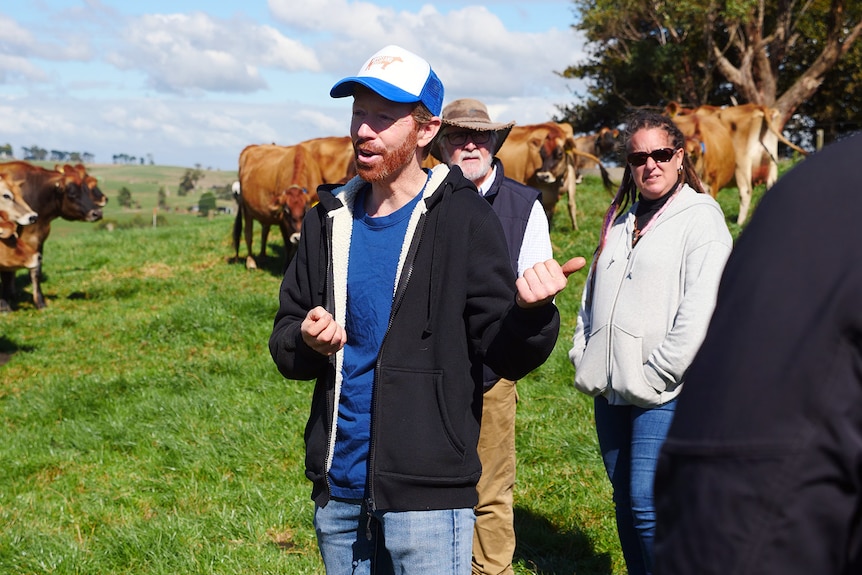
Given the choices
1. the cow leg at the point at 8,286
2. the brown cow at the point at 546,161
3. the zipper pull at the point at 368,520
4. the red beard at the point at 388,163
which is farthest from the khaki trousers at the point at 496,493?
the cow leg at the point at 8,286

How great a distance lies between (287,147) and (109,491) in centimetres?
1088

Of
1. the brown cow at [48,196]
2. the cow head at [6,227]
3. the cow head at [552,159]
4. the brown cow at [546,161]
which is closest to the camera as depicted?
the cow head at [6,227]

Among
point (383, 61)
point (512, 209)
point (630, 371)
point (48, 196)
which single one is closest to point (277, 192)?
point (48, 196)

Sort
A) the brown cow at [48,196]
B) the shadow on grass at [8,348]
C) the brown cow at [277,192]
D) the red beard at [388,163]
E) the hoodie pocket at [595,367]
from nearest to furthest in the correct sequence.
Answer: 1. the red beard at [388,163]
2. the hoodie pocket at [595,367]
3. the shadow on grass at [8,348]
4. the brown cow at [277,192]
5. the brown cow at [48,196]

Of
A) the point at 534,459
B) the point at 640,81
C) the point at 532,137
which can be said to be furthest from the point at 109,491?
the point at 640,81

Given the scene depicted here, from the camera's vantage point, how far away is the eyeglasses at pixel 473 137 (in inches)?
170

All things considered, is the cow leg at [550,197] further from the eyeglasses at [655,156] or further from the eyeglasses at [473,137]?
the eyeglasses at [655,156]

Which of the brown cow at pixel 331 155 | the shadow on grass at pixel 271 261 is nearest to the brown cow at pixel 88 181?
the shadow on grass at pixel 271 261

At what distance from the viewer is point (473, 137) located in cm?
432

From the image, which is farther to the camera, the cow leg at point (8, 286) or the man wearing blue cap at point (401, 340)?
the cow leg at point (8, 286)

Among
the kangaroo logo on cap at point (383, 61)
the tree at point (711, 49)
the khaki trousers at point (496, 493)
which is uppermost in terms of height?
the tree at point (711, 49)

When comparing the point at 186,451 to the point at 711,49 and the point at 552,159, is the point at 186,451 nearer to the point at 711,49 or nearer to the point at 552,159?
the point at 552,159

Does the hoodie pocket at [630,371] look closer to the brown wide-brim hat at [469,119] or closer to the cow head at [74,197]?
the brown wide-brim hat at [469,119]

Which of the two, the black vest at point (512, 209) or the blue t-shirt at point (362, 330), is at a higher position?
the black vest at point (512, 209)
